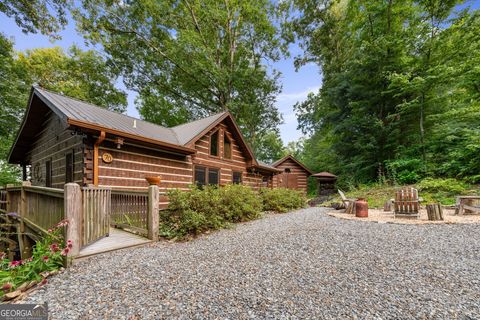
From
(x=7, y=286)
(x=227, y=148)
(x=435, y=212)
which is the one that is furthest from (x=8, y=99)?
(x=435, y=212)

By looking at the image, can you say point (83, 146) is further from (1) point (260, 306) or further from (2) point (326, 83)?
(2) point (326, 83)

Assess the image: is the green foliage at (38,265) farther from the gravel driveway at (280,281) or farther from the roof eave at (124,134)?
the roof eave at (124,134)

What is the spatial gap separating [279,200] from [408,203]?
4908 mm

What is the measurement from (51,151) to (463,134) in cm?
1898

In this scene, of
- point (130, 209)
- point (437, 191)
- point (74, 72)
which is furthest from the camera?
point (74, 72)

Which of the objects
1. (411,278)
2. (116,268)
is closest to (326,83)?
(411,278)

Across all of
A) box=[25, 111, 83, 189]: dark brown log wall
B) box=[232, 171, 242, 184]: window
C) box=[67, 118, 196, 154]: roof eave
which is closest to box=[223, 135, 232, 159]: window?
box=[232, 171, 242, 184]: window

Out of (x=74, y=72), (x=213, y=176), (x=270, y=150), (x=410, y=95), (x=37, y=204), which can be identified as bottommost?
(x=37, y=204)

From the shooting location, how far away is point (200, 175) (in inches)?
377

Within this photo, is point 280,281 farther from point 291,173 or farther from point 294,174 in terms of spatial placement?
point 294,174

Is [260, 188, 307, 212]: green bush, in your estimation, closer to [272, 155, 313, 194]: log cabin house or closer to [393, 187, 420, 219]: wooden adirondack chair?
[393, 187, 420, 219]: wooden adirondack chair

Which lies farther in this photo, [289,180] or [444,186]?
[289,180]

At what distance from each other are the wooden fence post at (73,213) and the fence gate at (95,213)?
8.9 inches

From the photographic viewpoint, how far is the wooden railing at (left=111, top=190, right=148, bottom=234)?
193 inches
